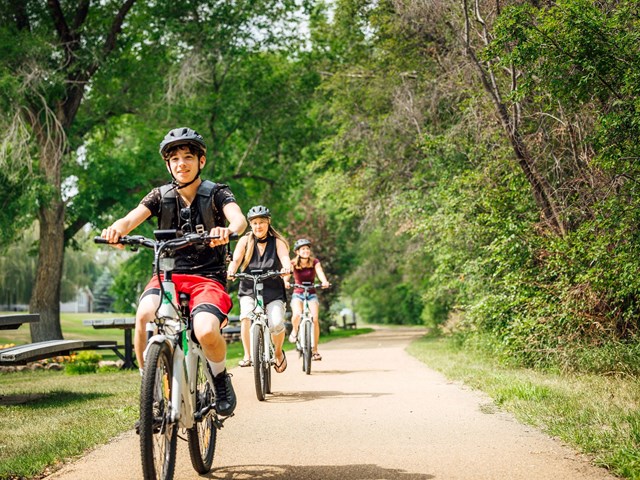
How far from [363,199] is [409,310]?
1237 inches

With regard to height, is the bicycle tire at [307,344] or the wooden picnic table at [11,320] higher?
the wooden picnic table at [11,320]

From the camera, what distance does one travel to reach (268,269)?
912 centimetres

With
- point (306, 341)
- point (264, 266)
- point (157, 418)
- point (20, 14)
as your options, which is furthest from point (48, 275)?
point (157, 418)

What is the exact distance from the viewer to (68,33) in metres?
21.2

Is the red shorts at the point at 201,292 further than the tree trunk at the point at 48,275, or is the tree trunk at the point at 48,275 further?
the tree trunk at the point at 48,275

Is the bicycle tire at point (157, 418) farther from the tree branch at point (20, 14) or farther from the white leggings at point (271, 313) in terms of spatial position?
the tree branch at point (20, 14)

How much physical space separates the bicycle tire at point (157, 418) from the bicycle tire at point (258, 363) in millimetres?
4056

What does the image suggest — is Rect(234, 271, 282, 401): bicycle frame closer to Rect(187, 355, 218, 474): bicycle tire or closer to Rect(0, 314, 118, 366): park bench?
Rect(0, 314, 118, 366): park bench

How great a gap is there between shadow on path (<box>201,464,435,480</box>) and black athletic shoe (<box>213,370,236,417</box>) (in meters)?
0.39

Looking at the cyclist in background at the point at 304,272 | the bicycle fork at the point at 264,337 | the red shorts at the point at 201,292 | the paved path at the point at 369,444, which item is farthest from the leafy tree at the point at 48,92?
the red shorts at the point at 201,292

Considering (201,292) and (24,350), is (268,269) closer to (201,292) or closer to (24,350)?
(24,350)

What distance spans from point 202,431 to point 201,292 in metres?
0.97

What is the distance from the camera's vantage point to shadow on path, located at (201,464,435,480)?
4.70m

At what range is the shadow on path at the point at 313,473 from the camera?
15.4 feet
